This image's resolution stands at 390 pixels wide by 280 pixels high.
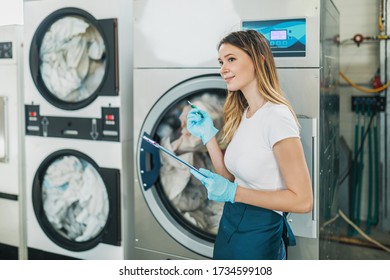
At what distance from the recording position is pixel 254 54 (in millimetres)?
1390

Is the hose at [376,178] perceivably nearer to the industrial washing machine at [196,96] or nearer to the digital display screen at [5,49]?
the industrial washing machine at [196,96]

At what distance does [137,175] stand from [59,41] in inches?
33.2

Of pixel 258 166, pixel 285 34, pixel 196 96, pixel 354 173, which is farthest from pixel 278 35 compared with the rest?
pixel 354 173

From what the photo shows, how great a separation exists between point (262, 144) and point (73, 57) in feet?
4.12

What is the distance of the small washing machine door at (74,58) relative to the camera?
2027mm

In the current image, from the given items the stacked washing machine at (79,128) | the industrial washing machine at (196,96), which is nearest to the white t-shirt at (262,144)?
the industrial washing machine at (196,96)

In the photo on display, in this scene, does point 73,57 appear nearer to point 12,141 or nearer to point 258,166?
point 12,141

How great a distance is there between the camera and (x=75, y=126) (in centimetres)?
215

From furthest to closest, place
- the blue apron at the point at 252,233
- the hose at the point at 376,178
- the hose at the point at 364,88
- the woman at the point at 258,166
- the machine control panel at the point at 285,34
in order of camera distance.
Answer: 1. the hose at the point at 376,178
2. the hose at the point at 364,88
3. the machine control panel at the point at 285,34
4. the blue apron at the point at 252,233
5. the woman at the point at 258,166

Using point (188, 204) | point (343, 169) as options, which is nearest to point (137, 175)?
point (188, 204)

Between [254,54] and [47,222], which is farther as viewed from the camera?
[47,222]

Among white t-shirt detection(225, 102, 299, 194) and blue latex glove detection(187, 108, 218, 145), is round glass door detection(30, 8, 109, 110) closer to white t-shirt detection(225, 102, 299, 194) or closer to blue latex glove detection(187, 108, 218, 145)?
blue latex glove detection(187, 108, 218, 145)
